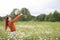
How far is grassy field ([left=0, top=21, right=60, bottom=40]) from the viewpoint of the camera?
1.90 meters

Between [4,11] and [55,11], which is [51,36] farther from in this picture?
[4,11]

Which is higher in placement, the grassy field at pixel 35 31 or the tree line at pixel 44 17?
the tree line at pixel 44 17

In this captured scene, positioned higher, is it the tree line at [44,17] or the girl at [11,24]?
the tree line at [44,17]

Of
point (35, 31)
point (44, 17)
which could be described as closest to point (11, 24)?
point (35, 31)

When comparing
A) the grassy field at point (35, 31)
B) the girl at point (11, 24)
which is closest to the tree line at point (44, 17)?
the grassy field at point (35, 31)

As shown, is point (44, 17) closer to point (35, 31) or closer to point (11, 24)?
point (35, 31)

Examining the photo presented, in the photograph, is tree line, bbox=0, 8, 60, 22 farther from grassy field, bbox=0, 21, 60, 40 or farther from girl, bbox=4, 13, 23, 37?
girl, bbox=4, 13, 23, 37

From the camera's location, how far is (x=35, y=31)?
194cm

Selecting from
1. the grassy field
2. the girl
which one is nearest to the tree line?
the grassy field

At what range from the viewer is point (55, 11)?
201cm

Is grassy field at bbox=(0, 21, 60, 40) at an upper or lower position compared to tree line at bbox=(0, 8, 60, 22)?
lower

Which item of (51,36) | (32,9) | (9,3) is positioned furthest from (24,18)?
(51,36)

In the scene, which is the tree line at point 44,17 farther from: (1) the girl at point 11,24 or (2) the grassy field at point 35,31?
(1) the girl at point 11,24

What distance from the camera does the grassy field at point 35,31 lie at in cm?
190
